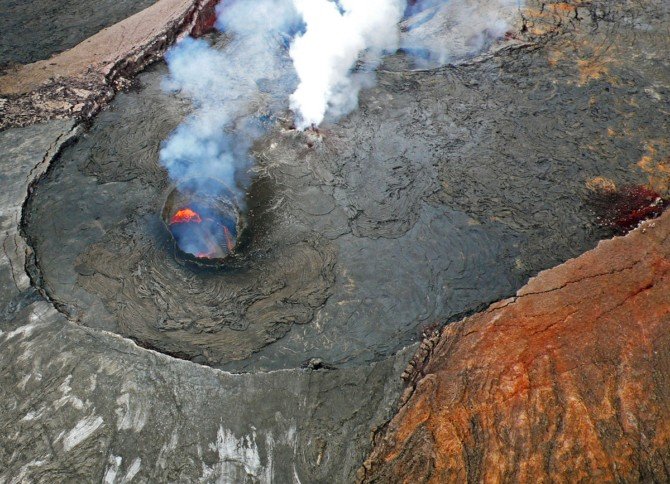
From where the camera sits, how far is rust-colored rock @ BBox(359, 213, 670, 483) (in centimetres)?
362

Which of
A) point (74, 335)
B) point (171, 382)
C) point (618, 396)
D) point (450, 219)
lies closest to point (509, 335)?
point (618, 396)

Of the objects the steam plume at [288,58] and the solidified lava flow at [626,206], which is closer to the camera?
the solidified lava flow at [626,206]

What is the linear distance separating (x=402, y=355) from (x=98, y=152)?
480cm

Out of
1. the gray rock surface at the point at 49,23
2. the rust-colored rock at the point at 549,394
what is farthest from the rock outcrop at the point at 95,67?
the rust-colored rock at the point at 549,394

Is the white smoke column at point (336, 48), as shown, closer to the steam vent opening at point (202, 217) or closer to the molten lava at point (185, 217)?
the steam vent opening at point (202, 217)

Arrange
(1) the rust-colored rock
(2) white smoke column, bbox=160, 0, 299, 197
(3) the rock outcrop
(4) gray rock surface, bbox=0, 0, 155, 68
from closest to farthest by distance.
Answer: (1) the rust-colored rock → (2) white smoke column, bbox=160, 0, 299, 197 → (3) the rock outcrop → (4) gray rock surface, bbox=0, 0, 155, 68

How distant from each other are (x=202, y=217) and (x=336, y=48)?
11.0 ft

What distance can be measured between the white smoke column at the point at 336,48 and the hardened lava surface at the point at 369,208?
1.19ft

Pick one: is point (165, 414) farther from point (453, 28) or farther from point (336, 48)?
point (453, 28)

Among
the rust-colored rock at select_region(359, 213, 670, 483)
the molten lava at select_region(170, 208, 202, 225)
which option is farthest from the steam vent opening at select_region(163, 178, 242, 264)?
the rust-colored rock at select_region(359, 213, 670, 483)

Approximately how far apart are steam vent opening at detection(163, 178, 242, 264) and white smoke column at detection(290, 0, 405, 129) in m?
1.50

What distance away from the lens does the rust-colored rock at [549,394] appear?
11.9 ft

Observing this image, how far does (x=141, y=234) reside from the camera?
5586mm

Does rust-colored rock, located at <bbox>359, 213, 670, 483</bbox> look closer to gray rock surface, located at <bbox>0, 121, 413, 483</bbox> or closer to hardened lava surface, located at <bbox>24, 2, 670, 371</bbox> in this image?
gray rock surface, located at <bbox>0, 121, 413, 483</bbox>
